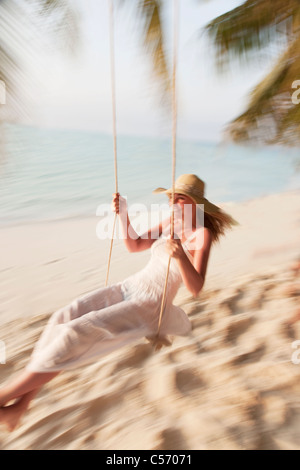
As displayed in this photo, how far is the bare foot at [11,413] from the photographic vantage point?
1.14 metres

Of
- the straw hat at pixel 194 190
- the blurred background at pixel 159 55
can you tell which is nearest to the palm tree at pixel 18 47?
the blurred background at pixel 159 55

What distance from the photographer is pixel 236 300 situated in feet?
7.02

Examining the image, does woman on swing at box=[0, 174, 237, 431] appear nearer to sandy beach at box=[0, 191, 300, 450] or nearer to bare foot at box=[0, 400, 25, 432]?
bare foot at box=[0, 400, 25, 432]

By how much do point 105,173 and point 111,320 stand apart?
8290 mm

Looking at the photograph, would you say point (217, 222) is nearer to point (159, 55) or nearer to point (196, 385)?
point (196, 385)

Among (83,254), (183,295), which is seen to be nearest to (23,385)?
(183,295)

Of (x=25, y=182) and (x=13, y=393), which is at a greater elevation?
(x=13, y=393)

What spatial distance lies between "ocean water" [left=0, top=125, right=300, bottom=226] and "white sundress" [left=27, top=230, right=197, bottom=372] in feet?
19.3

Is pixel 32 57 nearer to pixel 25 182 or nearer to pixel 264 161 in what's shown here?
pixel 25 182

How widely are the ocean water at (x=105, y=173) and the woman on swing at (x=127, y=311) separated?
587 centimetres

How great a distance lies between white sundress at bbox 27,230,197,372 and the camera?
1143mm

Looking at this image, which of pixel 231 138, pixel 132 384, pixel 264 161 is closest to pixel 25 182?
pixel 264 161

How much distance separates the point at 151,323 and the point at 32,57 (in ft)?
3.18
